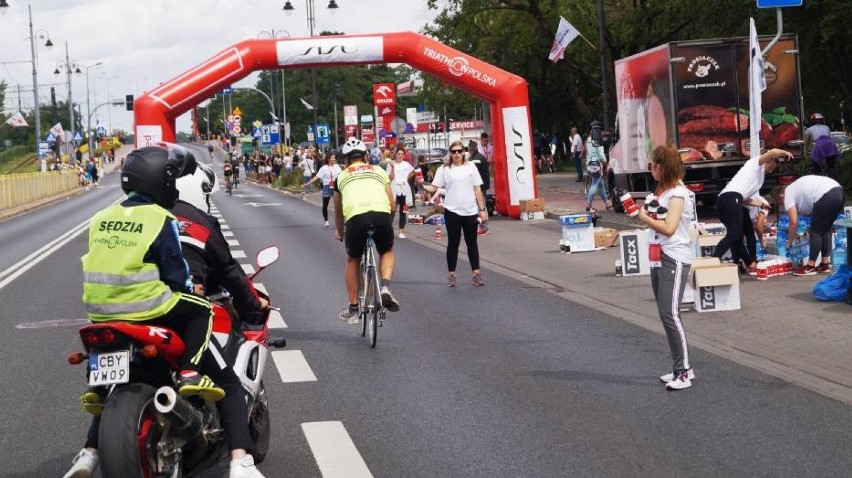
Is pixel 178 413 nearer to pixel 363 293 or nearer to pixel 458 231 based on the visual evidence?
pixel 363 293

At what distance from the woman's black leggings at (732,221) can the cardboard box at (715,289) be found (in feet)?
7.17

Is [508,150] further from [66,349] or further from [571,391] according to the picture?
[571,391]

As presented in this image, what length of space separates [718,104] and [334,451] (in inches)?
735

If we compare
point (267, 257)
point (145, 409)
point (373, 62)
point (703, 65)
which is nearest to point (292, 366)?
point (267, 257)

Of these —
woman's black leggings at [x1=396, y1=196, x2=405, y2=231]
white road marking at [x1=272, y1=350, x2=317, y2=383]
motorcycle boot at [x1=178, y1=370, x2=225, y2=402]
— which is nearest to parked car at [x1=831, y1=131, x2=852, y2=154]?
woman's black leggings at [x1=396, y1=196, x2=405, y2=231]

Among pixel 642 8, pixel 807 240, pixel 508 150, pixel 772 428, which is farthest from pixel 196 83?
pixel 772 428

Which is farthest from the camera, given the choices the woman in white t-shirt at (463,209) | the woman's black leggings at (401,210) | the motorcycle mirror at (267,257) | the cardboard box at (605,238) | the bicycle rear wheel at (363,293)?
the woman's black leggings at (401,210)

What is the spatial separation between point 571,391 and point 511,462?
205cm

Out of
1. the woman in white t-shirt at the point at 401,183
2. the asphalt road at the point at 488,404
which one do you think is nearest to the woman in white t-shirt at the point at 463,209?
the asphalt road at the point at 488,404

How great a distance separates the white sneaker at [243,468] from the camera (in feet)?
17.8

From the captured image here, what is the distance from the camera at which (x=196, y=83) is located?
29.3m

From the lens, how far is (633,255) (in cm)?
1602

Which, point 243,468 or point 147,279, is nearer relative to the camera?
point 147,279

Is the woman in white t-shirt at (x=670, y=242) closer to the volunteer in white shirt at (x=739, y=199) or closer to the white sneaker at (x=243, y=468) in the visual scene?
the white sneaker at (x=243, y=468)
